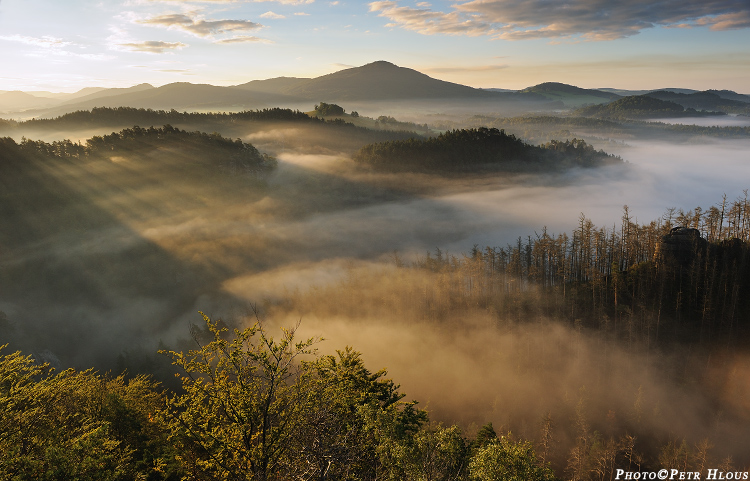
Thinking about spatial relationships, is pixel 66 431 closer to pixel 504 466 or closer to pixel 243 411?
pixel 243 411

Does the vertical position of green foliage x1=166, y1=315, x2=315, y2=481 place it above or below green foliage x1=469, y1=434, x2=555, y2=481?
above

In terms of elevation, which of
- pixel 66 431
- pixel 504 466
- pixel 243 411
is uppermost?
pixel 243 411

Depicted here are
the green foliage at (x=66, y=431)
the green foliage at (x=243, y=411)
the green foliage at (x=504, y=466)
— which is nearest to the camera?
the green foliage at (x=66, y=431)

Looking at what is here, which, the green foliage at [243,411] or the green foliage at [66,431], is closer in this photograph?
the green foliage at [66,431]

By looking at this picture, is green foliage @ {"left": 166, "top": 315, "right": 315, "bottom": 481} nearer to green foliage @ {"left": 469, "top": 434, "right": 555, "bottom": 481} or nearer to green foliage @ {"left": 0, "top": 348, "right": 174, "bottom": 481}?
green foliage @ {"left": 0, "top": 348, "right": 174, "bottom": 481}

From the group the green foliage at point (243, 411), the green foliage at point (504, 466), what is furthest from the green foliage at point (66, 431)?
the green foliage at point (504, 466)

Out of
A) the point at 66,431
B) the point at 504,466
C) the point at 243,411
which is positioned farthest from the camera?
the point at 66,431

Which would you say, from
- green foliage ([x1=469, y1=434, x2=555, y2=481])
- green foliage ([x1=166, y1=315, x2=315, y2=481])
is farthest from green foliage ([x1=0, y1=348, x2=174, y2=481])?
green foliage ([x1=469, y1=434, x2=555, y2=481])

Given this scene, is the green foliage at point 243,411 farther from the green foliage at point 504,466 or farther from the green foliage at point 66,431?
the green foliage at point 504,466

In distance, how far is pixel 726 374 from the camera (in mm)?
87938

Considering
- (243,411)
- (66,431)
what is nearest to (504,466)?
(243,411)

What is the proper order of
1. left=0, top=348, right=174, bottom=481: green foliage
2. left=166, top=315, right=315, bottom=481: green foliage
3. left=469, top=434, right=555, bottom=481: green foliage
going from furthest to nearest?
left=469, top=434, right=555, bottom=481: green foliage → left=166, top=315, right=315, bottom=481: green foliage → left=0, top=348, right=174, bottom=481: green foliage

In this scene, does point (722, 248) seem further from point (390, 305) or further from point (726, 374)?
point (390, 305)

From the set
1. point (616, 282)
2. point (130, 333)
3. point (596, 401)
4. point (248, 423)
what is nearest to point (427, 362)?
point (596, 401)
